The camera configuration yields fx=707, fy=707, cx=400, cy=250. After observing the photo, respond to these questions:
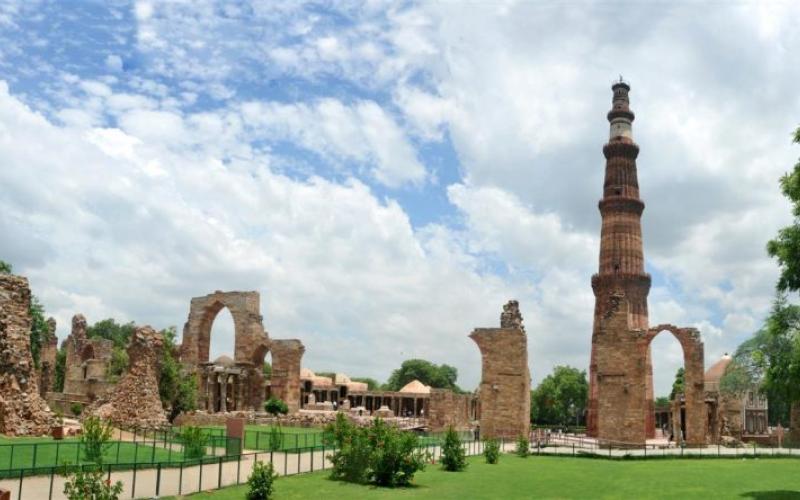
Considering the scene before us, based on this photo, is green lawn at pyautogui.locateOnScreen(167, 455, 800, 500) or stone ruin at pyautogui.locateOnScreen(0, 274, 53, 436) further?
stone ruin at pyautogui.locateOnScreen(0, 274, 53, 436)

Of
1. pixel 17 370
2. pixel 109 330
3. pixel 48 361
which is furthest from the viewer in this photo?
pixel 109 330

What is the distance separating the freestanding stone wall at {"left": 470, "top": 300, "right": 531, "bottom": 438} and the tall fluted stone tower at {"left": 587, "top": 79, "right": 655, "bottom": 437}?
17743mm

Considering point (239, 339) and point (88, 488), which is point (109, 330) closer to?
point (239, 339)

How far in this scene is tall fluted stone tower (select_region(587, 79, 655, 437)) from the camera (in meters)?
45.2

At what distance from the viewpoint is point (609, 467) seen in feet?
65.3

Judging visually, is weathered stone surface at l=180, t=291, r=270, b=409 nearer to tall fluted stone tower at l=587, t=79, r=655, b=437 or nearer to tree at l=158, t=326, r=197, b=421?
tree at l=158, t=326, r=197, b=421

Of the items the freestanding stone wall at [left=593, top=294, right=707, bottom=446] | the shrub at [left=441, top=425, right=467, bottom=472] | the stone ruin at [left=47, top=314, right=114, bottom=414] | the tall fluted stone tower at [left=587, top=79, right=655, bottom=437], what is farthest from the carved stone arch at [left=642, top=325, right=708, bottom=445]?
the stone ruin at [left=47, top=314, right=114, bottom=414]

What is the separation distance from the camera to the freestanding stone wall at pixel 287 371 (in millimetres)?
38125

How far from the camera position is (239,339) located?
132 feet

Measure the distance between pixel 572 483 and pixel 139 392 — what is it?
15.1 metres

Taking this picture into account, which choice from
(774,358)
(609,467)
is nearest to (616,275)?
(609,467)

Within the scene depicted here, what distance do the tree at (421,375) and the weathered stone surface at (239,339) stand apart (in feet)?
163

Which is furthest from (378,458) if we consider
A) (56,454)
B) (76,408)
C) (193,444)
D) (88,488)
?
(76,408)

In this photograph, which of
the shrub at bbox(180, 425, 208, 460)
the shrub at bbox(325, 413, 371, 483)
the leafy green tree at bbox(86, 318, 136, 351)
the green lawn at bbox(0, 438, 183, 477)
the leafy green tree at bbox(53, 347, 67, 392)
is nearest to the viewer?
the green lawn at bbox(0, 438, 183, 477)
